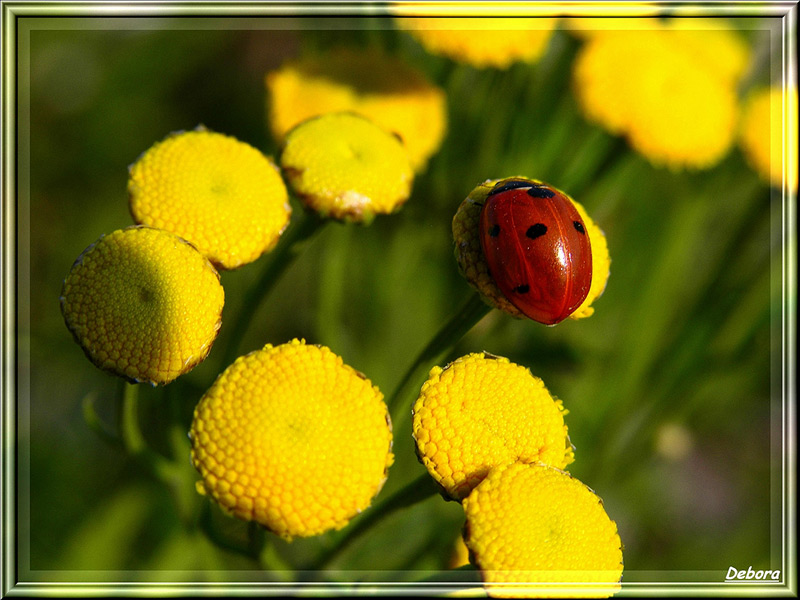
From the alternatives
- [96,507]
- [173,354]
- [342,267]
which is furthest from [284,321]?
[173,354]

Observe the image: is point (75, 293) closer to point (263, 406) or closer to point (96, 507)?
point (263, 406)

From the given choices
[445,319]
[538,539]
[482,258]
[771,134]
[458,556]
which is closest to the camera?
[538,539]

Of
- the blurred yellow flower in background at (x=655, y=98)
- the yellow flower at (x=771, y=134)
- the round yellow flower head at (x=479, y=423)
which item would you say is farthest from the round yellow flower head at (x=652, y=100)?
the round yellow flower head at (x=479, y=423)

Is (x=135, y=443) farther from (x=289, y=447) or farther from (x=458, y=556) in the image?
(x=458, y=556)

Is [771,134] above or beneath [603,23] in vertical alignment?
beneath

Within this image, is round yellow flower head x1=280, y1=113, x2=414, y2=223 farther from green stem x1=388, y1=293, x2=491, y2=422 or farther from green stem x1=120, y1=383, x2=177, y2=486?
green stem x1=120, y1=383, x2=177, y2=486

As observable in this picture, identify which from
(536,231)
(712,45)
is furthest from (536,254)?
(712,45)
